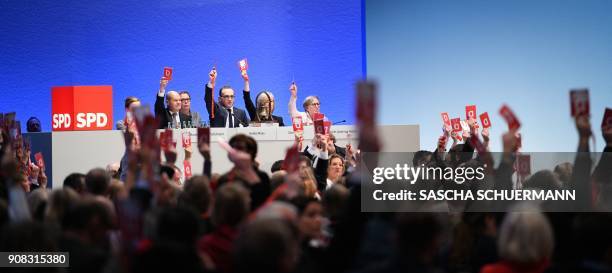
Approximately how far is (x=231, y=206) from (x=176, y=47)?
8684 mm

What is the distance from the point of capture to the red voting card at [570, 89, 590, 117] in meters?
3.60

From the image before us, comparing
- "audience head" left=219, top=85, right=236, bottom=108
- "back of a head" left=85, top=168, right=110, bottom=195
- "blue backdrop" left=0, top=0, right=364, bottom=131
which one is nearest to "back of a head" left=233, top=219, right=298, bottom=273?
"back of a head" left=85, top=168, right=110, bottom=195

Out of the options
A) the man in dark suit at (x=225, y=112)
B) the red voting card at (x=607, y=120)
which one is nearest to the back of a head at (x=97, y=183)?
the red voting card at (x=607, y=120)

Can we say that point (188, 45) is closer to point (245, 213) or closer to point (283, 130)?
point (283, 130)

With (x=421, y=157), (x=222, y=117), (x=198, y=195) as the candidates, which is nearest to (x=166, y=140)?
(x=198, y=195)

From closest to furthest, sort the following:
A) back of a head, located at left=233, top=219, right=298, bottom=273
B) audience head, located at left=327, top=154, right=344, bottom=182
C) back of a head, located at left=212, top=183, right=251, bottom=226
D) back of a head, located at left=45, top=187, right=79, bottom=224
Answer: back of a head, located at left=233, top=219, right=298, bottom=273 < back of a head, located at left=212, top=183, right=251, bottom=226 < back of a head, located at left=45, top=187, right=79, bottom=224 < audience head, located at left=327, top=154, right=344, bottom=182

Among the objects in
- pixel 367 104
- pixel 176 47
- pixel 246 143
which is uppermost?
pixel 176 47

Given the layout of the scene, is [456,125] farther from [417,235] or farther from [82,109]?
[417,235]

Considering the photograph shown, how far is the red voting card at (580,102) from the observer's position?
360 cm

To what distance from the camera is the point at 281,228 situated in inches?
106

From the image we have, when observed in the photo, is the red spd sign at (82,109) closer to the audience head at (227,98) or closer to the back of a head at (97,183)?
the audience head at (227,98)

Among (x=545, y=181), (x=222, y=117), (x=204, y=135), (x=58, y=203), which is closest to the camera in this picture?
(x=58, y=203)

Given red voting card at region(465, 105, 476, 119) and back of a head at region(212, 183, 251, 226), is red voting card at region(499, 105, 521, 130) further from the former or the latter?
red voting card at region(465, 105, 476, 119)

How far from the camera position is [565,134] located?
10148 mm
